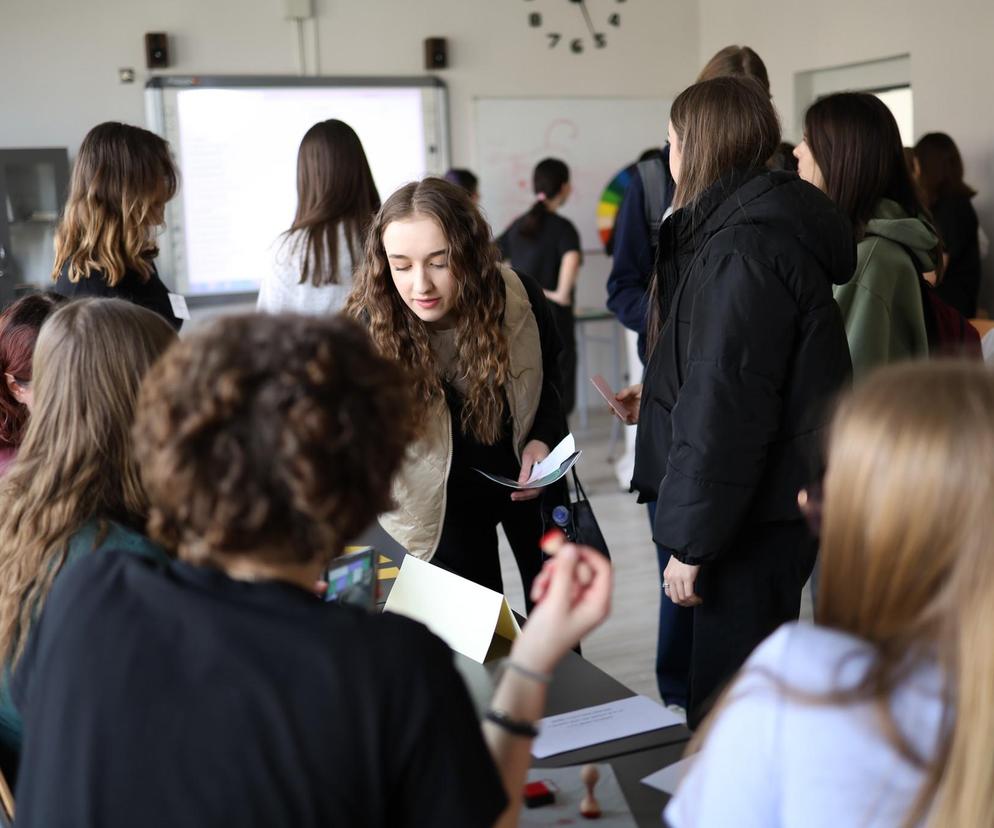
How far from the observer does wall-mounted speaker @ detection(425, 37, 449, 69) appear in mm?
6652

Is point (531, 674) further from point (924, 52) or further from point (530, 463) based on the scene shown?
point (924, 52)

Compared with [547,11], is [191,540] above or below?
below

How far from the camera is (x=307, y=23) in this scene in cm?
641

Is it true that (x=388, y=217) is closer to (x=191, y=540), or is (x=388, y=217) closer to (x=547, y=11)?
(x=191, y=540)

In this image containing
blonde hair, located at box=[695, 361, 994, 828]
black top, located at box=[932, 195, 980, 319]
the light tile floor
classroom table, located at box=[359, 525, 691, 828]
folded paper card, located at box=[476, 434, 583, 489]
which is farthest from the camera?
black top, located at box=[932, 195, 980, 319]

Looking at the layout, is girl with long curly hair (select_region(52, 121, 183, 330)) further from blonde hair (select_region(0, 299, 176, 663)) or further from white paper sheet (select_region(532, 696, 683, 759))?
white paper sheet (select_region(532, 696, 683, 759))

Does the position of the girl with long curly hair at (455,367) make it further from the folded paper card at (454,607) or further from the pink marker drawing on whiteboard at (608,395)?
the folded paper card at (454,607)

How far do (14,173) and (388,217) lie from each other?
Answer: 170 inches

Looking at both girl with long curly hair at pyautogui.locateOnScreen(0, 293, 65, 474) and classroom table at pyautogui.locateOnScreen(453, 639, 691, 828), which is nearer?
classroom table at pyautogui.locateOnScreen(453, 639, 691, 828)

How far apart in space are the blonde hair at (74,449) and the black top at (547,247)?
15.1 ft

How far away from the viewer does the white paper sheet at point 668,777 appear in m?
1.21

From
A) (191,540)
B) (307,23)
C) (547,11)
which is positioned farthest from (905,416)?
(547,11)

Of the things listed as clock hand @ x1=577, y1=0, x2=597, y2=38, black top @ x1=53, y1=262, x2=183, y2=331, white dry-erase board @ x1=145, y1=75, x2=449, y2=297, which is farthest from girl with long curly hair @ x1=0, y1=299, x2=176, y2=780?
clock hand @ x1=577, y1=0, x2=597, y2=38

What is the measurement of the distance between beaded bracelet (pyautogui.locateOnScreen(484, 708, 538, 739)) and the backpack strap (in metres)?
2.25
